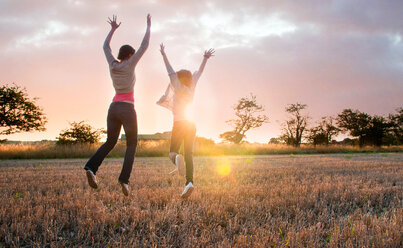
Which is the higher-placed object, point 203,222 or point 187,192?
point 187,192

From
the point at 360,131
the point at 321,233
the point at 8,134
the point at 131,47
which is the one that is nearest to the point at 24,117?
the point at 8,134

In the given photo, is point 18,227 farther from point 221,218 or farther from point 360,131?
point 360,131

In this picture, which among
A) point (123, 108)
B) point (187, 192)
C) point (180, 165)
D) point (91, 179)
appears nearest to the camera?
point (91, 179)

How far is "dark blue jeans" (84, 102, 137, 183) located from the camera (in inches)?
164

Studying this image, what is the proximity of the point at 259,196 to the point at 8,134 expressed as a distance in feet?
143

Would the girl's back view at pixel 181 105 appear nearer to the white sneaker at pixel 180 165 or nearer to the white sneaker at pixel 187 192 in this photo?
the white sneaker at pixel 180 165

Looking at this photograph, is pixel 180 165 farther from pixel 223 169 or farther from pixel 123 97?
pixel 223 169

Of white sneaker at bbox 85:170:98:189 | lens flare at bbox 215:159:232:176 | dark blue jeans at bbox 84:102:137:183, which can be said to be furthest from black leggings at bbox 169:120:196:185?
lens flare at bbox 215:159:232:176

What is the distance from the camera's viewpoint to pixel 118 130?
4.38m

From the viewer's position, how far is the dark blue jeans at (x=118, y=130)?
13.7 feet

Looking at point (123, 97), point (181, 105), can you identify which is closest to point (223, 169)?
point (181, 105)

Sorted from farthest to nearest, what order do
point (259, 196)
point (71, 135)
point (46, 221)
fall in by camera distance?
1. point (71, 135)
2. point (259, 196)
3. point (46, 221)

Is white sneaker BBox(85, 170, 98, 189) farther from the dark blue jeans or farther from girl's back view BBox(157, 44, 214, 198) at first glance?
girl's back view BBox(157, 44, 214, 198)

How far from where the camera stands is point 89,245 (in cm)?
270
